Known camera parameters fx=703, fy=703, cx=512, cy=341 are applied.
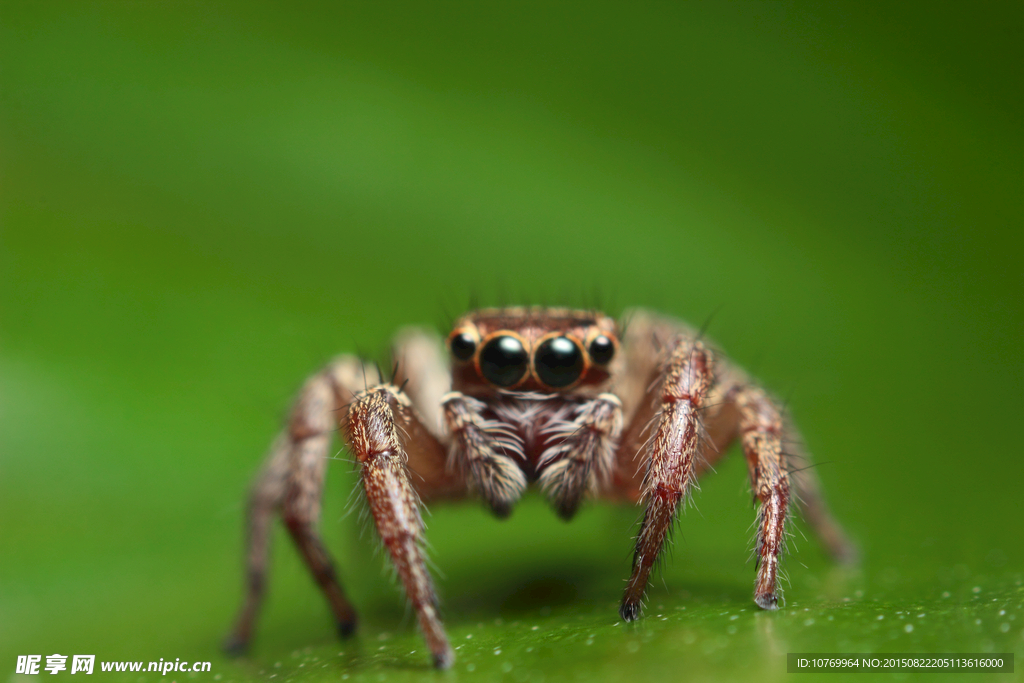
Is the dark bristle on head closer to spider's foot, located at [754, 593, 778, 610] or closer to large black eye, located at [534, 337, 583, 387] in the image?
large black eye, located at [534, 337, 583, 387]

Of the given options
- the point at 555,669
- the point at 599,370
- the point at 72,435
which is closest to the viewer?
the point at 555,669

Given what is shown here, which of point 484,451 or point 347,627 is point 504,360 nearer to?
point 484,451

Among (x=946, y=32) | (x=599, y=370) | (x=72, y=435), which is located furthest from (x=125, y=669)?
(x=946, y=32)

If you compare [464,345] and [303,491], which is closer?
[464,345]

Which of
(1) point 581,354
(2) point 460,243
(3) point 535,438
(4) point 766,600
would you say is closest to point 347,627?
(3) point 535,438

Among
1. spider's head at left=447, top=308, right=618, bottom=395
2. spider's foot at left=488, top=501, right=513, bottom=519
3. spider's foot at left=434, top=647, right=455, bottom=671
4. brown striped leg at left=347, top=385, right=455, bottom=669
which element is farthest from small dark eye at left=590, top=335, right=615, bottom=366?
spider's foot at left=434, top=647, right=455, bottom=671

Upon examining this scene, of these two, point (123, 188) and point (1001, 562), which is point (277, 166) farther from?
point (1001, 562)
